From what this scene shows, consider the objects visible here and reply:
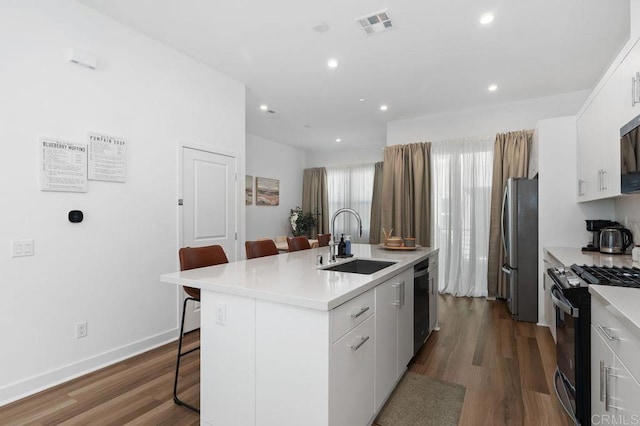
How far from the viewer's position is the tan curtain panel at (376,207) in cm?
697

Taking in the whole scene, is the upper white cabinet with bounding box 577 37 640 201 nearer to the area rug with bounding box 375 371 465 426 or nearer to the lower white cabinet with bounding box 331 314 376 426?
the area rug with bounding box 375 371 465 426

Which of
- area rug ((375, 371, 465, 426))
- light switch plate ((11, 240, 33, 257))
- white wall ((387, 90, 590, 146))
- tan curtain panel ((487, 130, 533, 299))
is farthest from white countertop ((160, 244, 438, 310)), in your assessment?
white wall ((387, 90, 590, 146))

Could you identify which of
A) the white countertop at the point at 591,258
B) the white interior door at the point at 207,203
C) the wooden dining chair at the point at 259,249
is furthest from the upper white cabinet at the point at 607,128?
the white interior door at the point at 207,203

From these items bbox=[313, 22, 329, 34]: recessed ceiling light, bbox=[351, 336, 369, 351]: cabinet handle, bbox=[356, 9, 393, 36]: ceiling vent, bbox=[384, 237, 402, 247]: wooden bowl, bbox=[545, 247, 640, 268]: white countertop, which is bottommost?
bbox=[351, 336, 369, 351]: cabinet handle

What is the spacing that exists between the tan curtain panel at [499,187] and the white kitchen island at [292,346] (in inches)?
135

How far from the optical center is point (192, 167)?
341 centimetres

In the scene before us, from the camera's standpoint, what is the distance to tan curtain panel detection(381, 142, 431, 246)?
17.4 ft

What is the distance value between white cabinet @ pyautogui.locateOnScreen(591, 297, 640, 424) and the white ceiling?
95.7 inches

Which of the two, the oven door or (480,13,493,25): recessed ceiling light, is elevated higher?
(480,13,493,25): recessed ceiling light

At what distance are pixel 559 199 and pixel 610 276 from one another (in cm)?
202

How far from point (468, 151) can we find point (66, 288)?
207 inches

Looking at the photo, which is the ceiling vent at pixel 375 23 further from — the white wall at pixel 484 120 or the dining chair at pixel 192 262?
the white wall at pixel 484 120

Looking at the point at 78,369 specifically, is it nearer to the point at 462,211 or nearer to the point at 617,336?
the point at 617,336

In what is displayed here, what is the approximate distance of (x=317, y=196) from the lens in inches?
313
